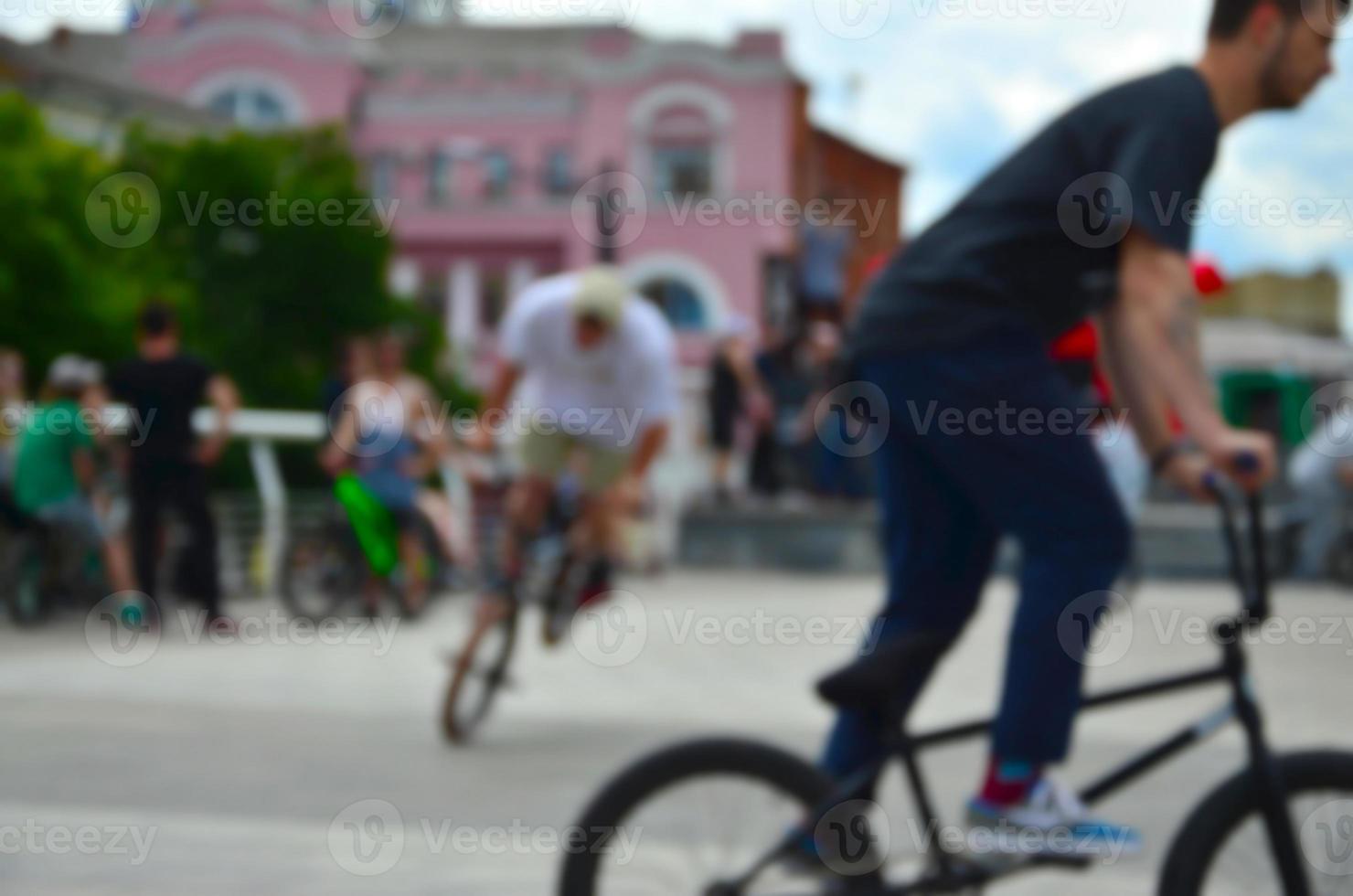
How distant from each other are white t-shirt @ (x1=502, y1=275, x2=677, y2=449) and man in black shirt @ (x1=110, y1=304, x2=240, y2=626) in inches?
168

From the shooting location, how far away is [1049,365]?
3.69 meters

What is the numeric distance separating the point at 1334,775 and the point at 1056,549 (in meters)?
0.55

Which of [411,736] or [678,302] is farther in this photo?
[678,302]

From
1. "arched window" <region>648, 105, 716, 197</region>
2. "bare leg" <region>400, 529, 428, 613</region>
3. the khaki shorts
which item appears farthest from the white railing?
"arched window" <region>648, 105, 716, 197</region>

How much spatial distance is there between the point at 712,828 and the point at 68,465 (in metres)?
8.62

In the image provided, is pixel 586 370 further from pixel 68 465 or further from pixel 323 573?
pixel 323 573

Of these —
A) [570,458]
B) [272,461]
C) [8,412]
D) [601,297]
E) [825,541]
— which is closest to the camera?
[601,297]

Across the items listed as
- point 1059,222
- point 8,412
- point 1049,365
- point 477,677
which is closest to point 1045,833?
point 1049,365

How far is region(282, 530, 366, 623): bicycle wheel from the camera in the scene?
12406 millimetres

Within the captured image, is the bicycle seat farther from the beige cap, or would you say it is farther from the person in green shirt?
the person in green shirt

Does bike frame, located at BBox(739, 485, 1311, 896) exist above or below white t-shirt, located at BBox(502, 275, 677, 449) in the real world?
below

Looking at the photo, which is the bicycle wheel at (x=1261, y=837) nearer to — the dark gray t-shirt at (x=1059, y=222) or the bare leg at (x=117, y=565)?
the dark gray t-shirt at (x=1059, y=222)

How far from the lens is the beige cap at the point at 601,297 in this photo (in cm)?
718

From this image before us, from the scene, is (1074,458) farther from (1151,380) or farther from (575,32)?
(575,32)
